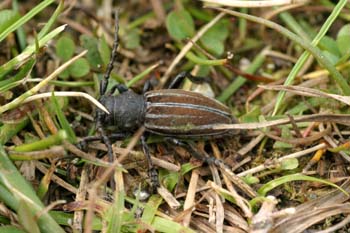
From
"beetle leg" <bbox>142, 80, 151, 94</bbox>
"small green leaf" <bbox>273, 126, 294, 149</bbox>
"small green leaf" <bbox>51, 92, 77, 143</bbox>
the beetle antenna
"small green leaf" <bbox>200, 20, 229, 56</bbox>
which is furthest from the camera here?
"small green leaf" <bbox>200, 20, 229, 56</bbox>

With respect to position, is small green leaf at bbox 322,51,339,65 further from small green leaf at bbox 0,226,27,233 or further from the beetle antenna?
small green leaf at bbox 0,226,27,233

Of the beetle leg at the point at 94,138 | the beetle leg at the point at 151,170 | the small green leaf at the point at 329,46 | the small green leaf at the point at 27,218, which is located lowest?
the small green leaf at the point at 27,218

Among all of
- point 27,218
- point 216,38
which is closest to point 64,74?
point 216,38

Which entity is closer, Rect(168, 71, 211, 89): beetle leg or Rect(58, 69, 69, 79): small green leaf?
Rect(58, 69, 69, 79): small green leaf

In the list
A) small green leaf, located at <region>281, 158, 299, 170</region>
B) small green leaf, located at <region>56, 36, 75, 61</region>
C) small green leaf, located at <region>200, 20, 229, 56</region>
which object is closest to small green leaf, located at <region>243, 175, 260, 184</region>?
small green leaf, located at <region>281, 158, 299, 170</region>

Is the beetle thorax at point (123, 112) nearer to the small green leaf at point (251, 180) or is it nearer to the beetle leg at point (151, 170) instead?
the beetle leg at point (151, 170)

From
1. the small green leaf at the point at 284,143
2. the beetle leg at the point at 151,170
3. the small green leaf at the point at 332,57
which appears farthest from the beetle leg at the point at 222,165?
the small green leaf at the point at 332,57

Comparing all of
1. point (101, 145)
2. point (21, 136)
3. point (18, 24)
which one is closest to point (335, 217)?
point (101, 145)
